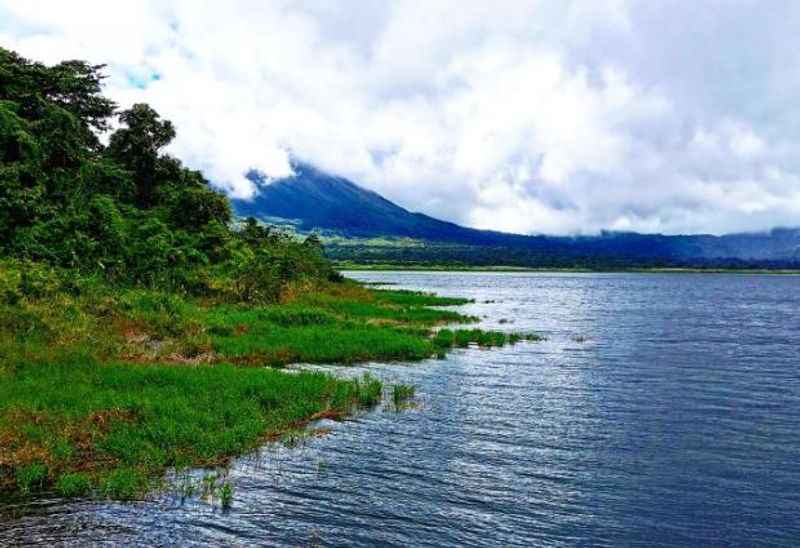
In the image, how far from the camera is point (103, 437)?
19.8 m

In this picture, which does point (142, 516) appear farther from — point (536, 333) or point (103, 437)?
point (536, 333)

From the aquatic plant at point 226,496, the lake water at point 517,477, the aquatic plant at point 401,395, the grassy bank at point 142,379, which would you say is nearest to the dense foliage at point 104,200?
the grassy bank at point 142,379

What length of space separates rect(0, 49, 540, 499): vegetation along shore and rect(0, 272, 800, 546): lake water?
84.0 inches

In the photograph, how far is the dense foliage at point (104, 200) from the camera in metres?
43.1

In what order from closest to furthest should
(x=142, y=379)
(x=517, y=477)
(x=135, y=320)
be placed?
1. (x=517, y=477)
2. (x=142, y=379)
3. (x=135, y=320)

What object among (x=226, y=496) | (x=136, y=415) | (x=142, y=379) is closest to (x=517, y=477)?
(x=226, y=496)

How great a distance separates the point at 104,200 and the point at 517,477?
140 ft

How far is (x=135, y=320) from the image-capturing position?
1405 inches

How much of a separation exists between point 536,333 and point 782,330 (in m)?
28.2

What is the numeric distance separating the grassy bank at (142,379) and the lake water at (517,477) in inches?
66.3

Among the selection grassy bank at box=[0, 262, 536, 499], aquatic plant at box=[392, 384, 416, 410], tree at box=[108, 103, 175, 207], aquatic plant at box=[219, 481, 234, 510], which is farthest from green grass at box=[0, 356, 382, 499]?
tree at box=[108, 103, 175, 207]

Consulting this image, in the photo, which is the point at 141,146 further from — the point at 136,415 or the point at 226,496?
the point at 226,496

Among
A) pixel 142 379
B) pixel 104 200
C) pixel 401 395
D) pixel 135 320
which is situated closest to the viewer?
pixel 142 379

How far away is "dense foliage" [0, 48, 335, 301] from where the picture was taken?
4306cm
